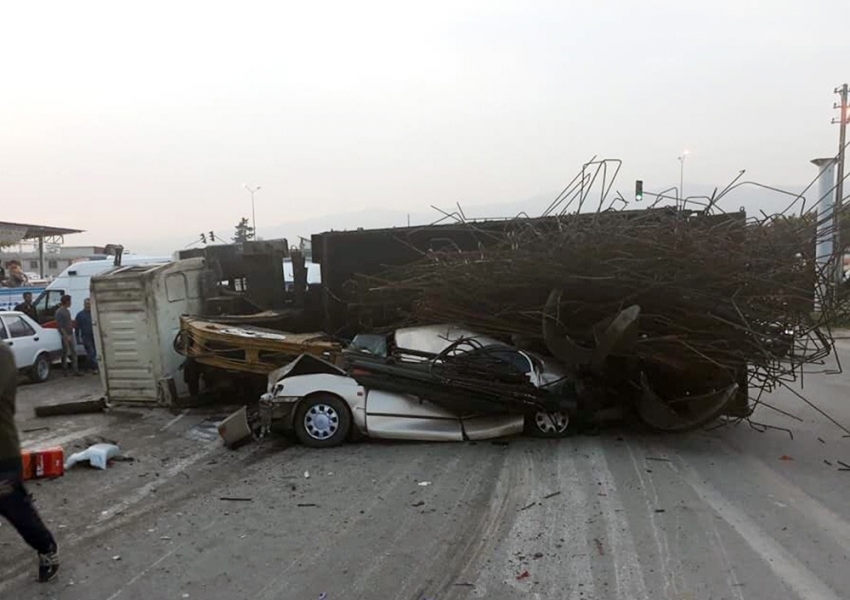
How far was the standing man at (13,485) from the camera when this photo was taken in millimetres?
3914

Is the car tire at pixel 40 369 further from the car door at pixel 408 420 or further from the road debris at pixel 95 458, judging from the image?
the car door at pixel 408 420

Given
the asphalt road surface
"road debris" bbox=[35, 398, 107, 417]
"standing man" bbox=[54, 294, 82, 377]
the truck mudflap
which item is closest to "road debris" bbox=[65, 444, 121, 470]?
the asphalt road surface

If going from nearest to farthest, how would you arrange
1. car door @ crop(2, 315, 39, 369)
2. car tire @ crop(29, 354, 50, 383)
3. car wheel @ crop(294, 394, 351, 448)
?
1. car wheel @ crop(294, 394, 351, 448)
2. car door @ crop(2, 315, 39, 369)
3. car tire @ crop(29, 354, 50, 383)

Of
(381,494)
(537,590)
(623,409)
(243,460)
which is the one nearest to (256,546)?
(381,494)

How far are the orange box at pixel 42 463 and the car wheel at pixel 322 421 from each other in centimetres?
228

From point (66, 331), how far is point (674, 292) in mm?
12465

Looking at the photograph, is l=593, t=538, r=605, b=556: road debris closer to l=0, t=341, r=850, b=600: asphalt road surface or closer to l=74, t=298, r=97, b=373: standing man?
l=0, t=341, r=850, b=600: asphalt road surface

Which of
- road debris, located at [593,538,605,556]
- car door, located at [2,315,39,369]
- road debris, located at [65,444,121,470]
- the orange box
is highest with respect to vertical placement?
car door, located at [2,315,39,369]

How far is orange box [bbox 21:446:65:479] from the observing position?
5.96 meters

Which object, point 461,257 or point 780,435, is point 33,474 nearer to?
point 461,257

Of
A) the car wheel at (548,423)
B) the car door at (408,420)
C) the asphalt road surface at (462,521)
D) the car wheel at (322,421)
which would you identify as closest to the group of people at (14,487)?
the asphalt road surface at (462,521)

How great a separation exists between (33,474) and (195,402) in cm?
386

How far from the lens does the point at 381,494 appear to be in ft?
18.6

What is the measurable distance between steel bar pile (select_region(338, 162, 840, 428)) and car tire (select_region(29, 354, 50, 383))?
392 inches
